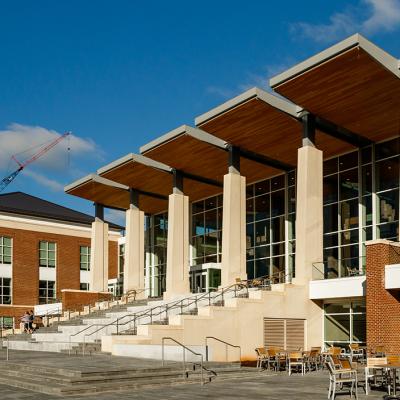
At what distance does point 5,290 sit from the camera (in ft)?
189

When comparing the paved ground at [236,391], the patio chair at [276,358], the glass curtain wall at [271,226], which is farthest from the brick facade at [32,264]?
the paved ground at [236,391]

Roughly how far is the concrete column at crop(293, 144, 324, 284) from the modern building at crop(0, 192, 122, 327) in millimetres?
29932

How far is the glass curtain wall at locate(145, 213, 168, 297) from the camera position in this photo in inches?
2066

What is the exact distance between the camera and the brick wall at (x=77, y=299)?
156 ft

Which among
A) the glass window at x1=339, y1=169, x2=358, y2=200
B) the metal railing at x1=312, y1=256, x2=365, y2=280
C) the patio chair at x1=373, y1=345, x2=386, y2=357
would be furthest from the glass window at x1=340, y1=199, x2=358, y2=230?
the patio chair at x1=373, y1=345, x2=386, y2=357

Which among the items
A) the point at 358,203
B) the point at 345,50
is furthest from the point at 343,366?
the point at 358,203

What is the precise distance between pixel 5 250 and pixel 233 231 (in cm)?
2827

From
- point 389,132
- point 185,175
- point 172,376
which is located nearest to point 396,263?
point 389,132

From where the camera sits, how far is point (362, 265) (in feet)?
108

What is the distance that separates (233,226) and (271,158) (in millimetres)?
4454

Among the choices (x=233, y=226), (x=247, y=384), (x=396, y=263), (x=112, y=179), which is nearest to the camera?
(x=247, y=384)

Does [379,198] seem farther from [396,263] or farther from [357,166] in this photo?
[396,263]

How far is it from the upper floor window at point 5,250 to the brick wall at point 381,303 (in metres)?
38.5

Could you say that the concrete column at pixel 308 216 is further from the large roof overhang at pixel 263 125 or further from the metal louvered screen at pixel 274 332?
the metal louvered screen at pixel 274 332
